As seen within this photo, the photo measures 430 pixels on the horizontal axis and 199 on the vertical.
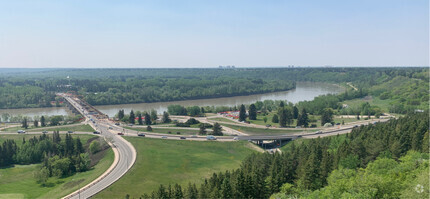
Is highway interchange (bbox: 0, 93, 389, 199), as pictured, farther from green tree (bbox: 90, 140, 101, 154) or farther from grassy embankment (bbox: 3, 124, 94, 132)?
green tree (bbox: 90, 140, 101, 154)

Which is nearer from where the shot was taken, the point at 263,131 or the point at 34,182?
the point at 34,182

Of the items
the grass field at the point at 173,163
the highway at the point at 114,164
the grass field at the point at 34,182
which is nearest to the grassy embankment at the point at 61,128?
the highway at the point at 114,164

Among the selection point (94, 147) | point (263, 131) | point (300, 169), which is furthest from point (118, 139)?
point (300, 169)

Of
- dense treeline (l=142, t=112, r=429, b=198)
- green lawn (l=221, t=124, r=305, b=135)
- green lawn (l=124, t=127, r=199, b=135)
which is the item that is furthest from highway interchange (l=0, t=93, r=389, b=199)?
dense treeline (l=142, t=112, r=429, b=198)

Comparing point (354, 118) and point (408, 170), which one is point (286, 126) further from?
point (408, 170)

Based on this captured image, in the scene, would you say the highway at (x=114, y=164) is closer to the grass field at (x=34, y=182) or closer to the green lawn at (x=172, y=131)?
the grass field at (x=34, y=182)

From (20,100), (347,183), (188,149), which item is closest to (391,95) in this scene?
(188,149)

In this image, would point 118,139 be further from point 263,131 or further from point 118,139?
point 263,131
